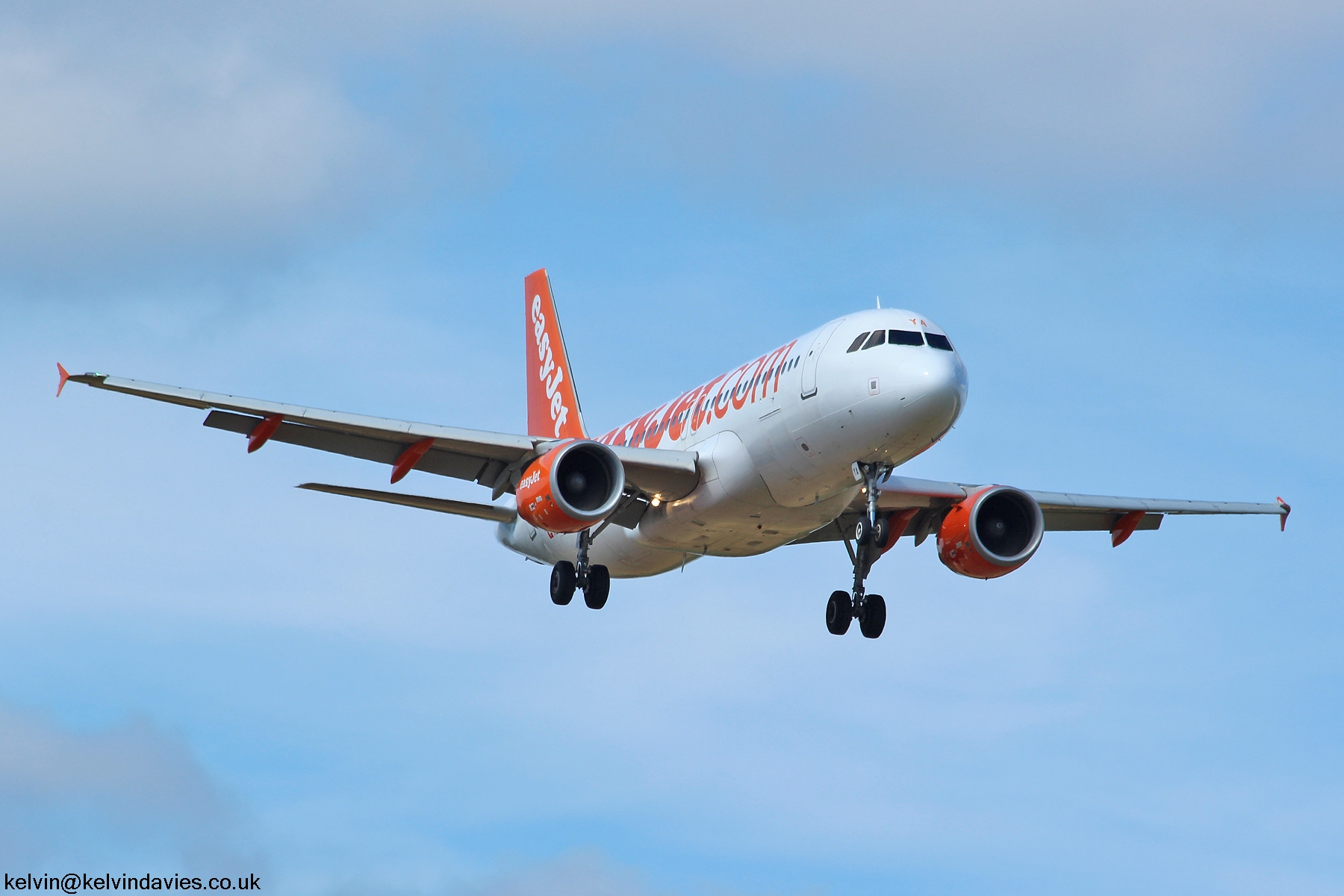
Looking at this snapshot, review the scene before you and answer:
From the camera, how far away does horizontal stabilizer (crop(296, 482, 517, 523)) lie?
34375 millimetres

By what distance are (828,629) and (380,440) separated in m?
10.5

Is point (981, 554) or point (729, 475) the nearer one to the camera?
point (729, 475)

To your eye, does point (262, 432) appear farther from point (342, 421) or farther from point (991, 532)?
point (991, 532)

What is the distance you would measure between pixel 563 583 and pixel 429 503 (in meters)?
3.37

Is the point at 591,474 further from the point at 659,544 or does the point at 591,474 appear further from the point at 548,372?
the point at 548,372

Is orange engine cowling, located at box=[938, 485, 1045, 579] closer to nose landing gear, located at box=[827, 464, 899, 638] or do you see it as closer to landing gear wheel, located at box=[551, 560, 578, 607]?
nose landing gear, located at box=[827, 464, 899, 638]

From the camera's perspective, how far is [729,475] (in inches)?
1298

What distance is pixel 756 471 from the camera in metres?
32.5

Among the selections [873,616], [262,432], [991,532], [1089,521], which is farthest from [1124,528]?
[262,432]

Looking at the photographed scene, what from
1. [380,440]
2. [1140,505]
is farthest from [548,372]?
[1140,505]

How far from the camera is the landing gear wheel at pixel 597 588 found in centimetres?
3641

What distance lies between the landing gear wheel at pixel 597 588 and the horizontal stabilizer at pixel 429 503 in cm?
312

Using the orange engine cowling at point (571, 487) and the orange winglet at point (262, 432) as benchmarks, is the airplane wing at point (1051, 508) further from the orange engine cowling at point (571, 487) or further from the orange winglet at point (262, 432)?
the orange winglet at point (262, 432)

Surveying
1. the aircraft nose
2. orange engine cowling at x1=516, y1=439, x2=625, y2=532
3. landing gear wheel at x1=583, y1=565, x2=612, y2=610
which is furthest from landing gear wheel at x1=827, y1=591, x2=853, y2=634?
the aircraft nose
